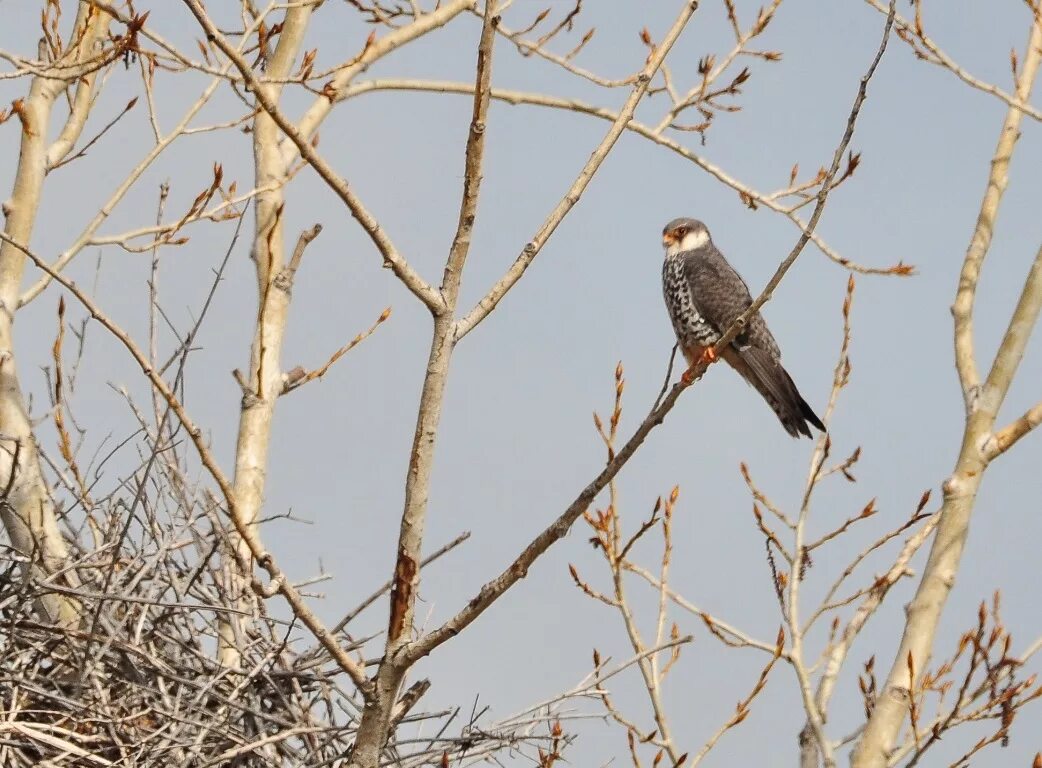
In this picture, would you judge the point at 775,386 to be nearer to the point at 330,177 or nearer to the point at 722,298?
the point at 722,298

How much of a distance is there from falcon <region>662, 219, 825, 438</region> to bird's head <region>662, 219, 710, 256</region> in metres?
0.02

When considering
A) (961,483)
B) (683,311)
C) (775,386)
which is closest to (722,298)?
(683,311)

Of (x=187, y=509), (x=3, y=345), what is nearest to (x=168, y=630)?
(x=187, y=509)

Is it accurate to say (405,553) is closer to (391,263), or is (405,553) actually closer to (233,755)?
(391,263)

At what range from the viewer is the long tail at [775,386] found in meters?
7.36

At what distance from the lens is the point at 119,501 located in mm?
5402

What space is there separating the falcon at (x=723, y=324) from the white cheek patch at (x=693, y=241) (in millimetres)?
14

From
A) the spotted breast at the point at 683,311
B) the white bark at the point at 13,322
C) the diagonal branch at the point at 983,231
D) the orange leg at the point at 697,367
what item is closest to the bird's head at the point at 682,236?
the spotted breast at the point at 683,311

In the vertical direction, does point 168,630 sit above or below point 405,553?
above

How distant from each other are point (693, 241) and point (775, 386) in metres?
1.43

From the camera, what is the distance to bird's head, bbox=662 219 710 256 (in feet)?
28.2

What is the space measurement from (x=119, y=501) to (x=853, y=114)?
328cm

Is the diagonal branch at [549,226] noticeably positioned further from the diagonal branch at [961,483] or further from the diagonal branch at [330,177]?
the diagonal branch at [961,483]

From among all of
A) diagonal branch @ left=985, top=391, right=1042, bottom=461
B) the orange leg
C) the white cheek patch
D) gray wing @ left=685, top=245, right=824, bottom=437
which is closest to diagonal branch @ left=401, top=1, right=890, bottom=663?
the orange leg
